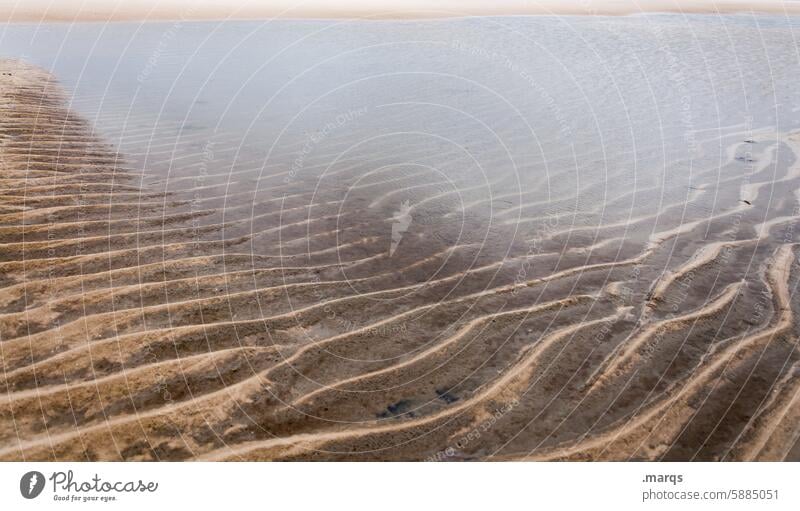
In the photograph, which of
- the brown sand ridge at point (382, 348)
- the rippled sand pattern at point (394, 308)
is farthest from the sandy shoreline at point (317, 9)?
the brown sand ridge at point (382, 348)

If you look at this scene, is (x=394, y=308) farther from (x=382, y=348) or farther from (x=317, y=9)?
(x=317, y=9)

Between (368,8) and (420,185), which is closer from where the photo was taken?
(420,185)

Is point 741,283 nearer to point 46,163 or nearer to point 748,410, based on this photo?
point 748,410

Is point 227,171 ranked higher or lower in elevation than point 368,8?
lower
